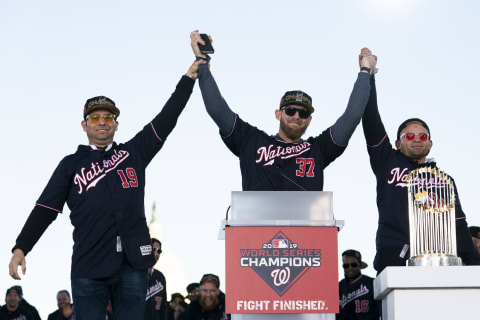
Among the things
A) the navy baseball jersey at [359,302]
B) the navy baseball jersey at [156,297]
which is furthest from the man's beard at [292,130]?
the navy baseball jersey at [156,297]

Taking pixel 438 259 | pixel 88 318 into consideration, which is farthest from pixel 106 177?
pixel 438 259

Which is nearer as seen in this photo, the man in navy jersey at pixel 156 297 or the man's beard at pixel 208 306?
the man's beard at pixel 208 306

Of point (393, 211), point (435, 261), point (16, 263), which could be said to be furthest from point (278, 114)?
point (435, 261)

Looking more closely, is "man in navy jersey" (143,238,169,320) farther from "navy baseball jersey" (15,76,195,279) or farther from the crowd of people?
"navy baseball jersey" (15,76,195,279)

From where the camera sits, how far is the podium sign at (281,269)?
407cm

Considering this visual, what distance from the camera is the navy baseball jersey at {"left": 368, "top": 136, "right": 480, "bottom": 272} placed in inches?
213

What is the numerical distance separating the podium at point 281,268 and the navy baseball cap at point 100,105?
5.03 feet

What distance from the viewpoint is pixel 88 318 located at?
4738 millimetres

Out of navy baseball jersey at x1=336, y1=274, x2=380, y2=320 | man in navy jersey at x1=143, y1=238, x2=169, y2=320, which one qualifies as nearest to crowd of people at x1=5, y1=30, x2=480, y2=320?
navy baseball jersey at x1=336, y1=274, x2=380, y2=320

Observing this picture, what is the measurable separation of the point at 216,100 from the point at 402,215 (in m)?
1.62

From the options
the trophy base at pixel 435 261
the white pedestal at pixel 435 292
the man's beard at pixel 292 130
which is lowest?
the white pedestal at pixel 435 292

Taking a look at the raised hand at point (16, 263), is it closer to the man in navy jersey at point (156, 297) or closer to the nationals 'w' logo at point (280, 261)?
the nationals 'w' logo at point (280, 261)

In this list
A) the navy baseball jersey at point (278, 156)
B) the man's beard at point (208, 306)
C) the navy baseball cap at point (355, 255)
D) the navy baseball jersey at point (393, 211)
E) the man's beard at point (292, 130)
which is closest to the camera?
the navy baseball jersey at point (393, 211)

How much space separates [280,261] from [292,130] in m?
1.79
